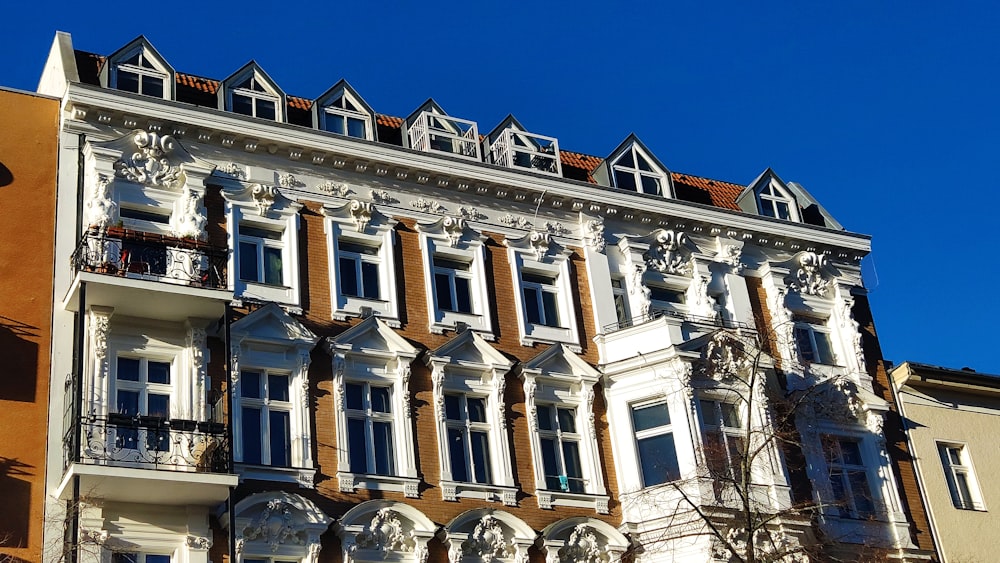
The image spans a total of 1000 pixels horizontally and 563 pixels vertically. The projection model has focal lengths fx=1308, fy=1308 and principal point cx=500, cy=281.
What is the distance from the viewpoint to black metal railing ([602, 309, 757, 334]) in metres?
29.1

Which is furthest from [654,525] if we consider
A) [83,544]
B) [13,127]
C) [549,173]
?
[13,127]

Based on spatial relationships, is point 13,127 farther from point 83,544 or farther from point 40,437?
point 83,544

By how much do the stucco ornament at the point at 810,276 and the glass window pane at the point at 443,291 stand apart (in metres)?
9.46

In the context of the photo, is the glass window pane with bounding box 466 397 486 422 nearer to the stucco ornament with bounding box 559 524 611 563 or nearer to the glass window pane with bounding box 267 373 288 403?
the stucco ornament with bounding box 559 524 611 563

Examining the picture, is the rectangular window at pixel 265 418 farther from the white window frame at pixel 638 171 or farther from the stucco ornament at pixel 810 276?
the stucco ornament at pixel 810 276

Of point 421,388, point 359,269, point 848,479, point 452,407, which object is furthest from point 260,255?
point 848,479

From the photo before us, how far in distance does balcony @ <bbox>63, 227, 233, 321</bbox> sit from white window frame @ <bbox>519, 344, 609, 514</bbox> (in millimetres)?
7036

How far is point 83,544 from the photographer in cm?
2108

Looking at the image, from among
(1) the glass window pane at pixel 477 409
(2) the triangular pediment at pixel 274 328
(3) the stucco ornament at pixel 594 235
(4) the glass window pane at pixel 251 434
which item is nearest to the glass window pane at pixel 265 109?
(2) the triangular pediment at pixel 274 328

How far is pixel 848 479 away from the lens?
99.0ft

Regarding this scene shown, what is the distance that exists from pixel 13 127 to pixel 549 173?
1168 cm

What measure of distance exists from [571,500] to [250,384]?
689 centimetres

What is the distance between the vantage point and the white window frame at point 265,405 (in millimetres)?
24016

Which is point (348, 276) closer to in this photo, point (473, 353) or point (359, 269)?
point (359, 269)
